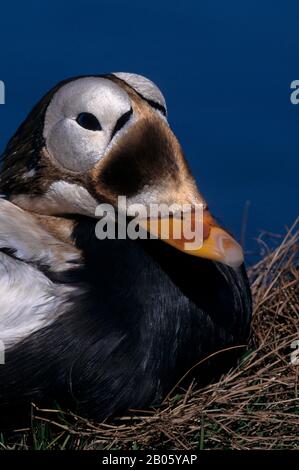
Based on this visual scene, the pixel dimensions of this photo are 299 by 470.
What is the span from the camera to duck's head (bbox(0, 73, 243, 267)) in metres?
2.47

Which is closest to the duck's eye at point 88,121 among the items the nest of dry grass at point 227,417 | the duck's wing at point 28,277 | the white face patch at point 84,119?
the white face patch at point 84,119

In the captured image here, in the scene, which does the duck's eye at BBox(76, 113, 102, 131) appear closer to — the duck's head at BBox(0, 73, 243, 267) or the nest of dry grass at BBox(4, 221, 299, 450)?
the duck's head at BBox(0, 73, 243, 267)

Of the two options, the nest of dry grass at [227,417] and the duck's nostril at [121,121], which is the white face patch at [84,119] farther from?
the nest of dry grass at [227,417]

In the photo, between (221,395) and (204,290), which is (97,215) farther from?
(221,395)

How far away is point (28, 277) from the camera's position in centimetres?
250

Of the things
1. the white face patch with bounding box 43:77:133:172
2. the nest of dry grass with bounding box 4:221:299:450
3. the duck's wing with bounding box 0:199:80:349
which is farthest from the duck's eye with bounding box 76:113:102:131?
the nest of dry grass with bounding box 4:221:299:450

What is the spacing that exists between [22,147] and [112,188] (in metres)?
0.29

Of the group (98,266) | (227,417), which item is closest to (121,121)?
(98,266)

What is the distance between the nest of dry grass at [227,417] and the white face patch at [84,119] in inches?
20.4

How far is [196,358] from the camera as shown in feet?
8.81

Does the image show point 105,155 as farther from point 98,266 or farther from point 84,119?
point 98,266

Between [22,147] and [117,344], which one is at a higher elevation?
[22,147]
